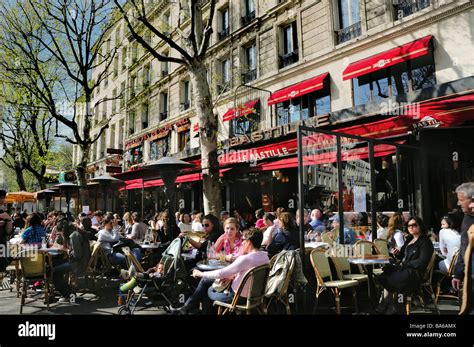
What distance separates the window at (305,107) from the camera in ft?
35.9

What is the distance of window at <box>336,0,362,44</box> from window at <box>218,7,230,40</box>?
591cm

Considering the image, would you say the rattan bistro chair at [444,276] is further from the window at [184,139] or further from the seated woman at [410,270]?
the window at [184,139]

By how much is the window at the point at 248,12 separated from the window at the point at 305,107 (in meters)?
4.45

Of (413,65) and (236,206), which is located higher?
(413,65)

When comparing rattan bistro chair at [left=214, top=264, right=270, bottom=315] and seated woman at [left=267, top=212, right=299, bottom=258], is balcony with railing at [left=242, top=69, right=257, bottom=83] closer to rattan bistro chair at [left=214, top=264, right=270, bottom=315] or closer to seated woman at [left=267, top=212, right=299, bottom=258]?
seated woman at [left=267, top=212, right=299, bottom=258]

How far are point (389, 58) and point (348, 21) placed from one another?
8.44 ft

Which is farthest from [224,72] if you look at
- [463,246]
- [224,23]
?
[463,246]

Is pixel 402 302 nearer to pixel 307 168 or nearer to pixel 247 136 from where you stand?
pixel 307 168

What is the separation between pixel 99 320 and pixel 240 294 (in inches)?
57.9

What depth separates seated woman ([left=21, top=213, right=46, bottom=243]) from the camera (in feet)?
18.8

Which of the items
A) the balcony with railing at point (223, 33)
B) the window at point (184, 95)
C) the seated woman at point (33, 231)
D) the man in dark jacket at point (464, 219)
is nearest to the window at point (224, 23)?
the balcony with railing at point (223, 33)

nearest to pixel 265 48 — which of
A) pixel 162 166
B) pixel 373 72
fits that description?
pixel 373 72

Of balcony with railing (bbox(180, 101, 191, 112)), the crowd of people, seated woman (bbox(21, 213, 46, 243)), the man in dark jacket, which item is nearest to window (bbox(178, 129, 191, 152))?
balcony with railing (bbox(180, 101, 191, 112))

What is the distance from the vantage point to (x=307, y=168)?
4395mm
